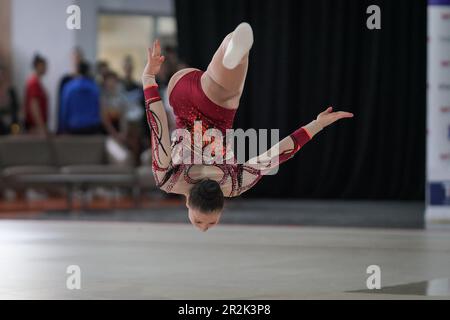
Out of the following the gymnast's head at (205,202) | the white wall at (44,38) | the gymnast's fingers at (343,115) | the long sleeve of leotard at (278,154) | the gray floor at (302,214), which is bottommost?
the gray floor at (302,214)

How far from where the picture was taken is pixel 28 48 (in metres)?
13.5

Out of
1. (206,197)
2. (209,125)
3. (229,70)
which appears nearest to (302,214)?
(209,125)

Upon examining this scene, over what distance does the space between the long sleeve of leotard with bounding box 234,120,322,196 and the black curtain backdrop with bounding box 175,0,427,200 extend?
6.98m

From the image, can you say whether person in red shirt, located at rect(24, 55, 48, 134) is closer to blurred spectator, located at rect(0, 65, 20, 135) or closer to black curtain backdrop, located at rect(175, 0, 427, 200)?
blurred spectator, located at rect(0, 65, 20, 135)

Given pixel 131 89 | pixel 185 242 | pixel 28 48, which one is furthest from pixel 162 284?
pixel 28 48

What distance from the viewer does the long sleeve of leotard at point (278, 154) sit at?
16.2ft

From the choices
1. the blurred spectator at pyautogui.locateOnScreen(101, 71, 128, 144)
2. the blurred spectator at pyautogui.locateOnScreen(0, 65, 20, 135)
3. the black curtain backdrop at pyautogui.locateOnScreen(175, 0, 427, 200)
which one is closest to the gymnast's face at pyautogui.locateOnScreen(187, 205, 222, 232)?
the blurred spectator at pyautogui.locateOnScreen(101, 71, 128, 144)

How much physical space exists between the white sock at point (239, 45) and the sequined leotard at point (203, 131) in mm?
495

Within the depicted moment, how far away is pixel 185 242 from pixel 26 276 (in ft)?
7.58

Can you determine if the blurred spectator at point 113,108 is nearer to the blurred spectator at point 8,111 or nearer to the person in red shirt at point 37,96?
the person in red shirt at point 37,96

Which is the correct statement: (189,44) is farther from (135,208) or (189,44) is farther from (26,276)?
(26,276)

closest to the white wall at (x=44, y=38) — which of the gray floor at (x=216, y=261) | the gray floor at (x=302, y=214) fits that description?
the gray floor at (x=302, y=214)

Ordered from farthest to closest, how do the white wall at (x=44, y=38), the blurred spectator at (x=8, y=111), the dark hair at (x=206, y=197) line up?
the white wall at (x=44, y=38), the blurred spectator at (x=8, y=111), the dark hair at (x=206, y=197)

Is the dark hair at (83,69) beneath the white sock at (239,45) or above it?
above
